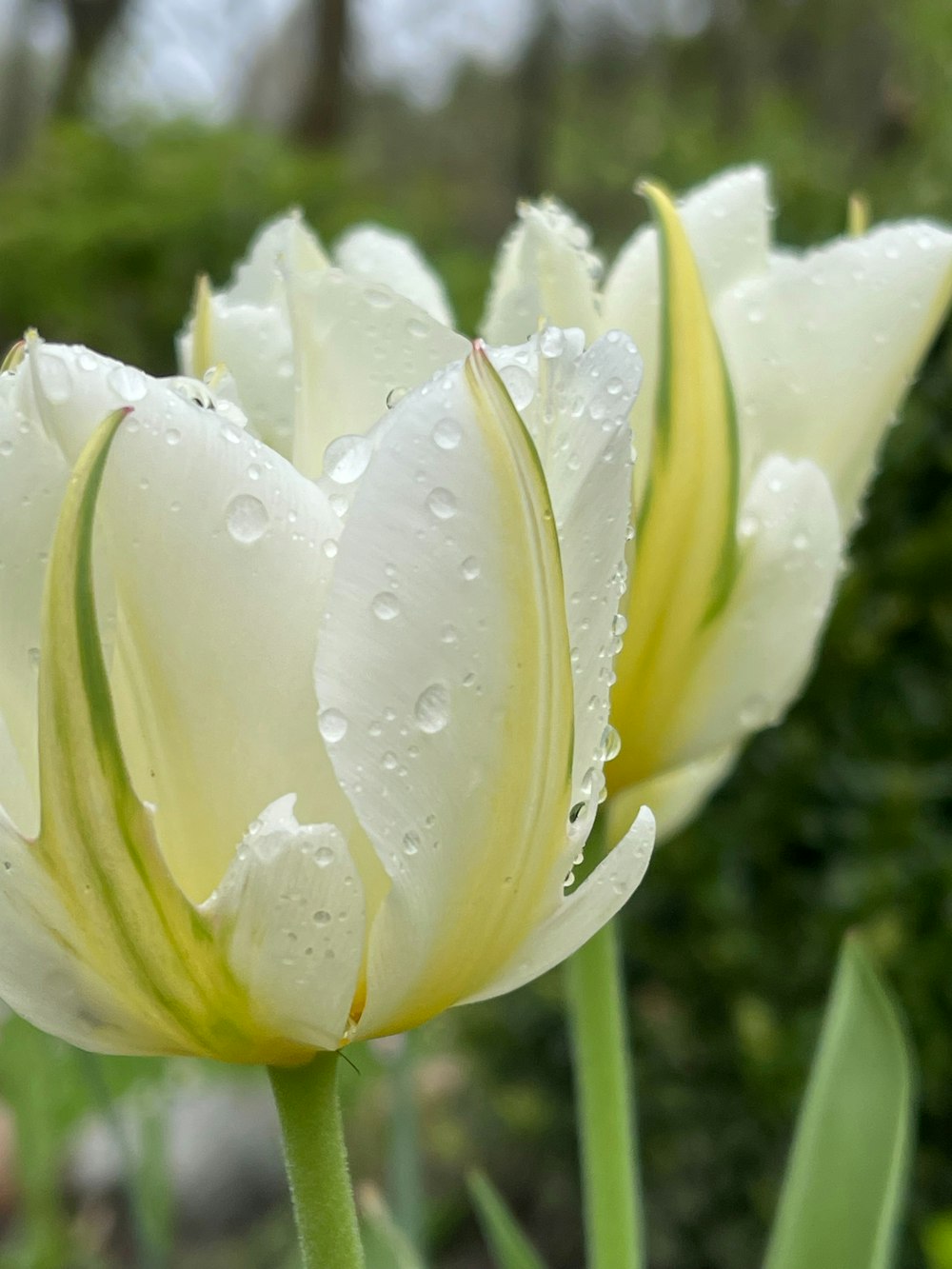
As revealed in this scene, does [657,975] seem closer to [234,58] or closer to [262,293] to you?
[262,293]

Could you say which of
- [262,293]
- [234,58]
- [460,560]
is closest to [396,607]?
[460,560]

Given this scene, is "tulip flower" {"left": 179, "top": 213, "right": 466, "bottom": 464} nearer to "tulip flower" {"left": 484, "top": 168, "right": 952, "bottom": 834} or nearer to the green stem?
"tulip flower" {"left": 484, "top": 168, "right": 952, "bottom": 834}

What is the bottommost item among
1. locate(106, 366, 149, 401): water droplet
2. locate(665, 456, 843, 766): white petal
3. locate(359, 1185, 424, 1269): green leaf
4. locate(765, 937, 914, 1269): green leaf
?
locate(359, 1185, 424, 1269): green leaf

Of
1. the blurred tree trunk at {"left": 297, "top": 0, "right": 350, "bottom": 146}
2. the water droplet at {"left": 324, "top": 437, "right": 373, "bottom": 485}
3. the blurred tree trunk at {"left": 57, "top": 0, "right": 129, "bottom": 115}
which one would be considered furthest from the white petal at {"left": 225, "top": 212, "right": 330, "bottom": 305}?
the blurred tree trunk at {"left": 57, "top": 0, "right": 129, "bottom": 115}

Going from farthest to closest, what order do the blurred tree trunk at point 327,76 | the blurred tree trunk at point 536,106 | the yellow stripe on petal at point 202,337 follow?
the blurred tree trunk at point 536,106 < the blurred tree trunk at point 327,76 < the yellow stripe on petal at point 202,337

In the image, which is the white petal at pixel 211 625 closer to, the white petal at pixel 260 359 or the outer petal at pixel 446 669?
the outer petal at pixel 446 669

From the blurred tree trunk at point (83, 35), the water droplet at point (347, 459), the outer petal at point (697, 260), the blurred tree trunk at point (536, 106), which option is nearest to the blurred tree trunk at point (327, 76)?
the blurred tree trunk at point (83, 35)
